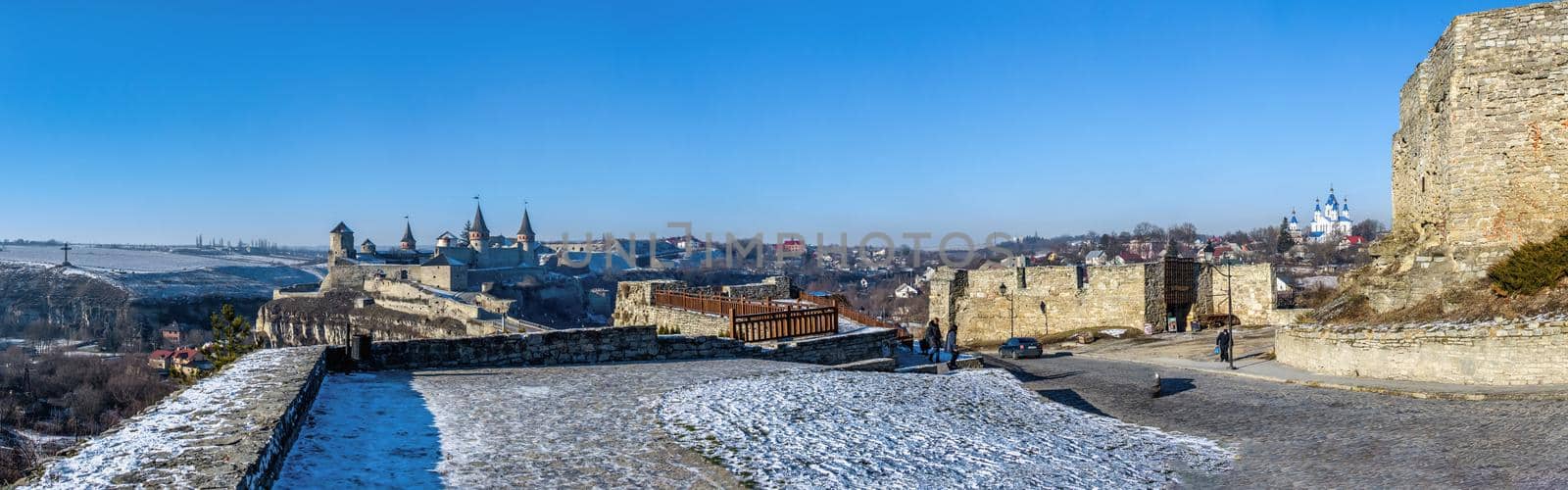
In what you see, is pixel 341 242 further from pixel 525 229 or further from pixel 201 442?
pixel 201 442

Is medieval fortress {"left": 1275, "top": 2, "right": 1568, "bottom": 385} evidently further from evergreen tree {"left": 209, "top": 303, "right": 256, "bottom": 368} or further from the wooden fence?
evergreen tree {"left": 209, "top": 303, "right": 256, "bottom": 368}

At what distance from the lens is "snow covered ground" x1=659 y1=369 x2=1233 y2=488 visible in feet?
24.3

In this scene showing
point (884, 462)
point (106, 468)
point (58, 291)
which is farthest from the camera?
point (58, 291)

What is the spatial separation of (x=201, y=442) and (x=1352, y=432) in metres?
11.0

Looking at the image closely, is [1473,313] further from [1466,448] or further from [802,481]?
[802,481]

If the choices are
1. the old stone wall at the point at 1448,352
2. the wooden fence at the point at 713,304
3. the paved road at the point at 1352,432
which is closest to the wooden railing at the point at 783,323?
the wooden fence at the point at 713,304

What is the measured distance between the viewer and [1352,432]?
9.92 m

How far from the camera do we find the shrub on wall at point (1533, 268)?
44.4ft

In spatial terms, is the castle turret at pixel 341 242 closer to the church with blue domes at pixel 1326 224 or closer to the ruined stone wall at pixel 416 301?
the ruined stone wall at pixel 416 301

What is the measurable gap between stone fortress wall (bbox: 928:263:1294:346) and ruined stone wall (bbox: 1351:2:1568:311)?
11.2 meters

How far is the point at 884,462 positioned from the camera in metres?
7.68

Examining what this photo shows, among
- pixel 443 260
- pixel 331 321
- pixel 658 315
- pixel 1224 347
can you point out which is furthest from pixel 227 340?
pixel 443 260

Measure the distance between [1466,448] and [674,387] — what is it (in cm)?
844

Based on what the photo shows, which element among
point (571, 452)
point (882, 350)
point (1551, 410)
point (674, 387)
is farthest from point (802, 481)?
point (882, 350)
